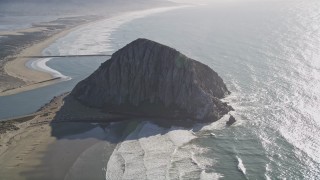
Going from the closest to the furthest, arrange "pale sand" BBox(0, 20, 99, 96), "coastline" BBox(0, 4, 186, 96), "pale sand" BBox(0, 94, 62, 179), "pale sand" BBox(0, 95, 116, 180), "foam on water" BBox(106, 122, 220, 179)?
"foam on water" BBox(106, 122, 220, 179)
"pale sand" BBox(0, 95, 116, 180)
"pale sand" BBox(0, 94, 62, 179)
"coastline" BBox(0, 4, 186, 96)
"pale sand" BBox(0, 20, 99, 96)

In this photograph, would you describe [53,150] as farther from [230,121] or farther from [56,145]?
[230,121]

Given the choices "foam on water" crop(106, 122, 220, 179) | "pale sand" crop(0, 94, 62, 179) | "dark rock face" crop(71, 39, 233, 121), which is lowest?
"pale sand" crop(0, 94, 62, 179)

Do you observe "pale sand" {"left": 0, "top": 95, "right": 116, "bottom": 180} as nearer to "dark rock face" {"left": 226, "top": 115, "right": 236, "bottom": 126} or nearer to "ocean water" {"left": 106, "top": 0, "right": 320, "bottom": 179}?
"ocean water" {"left": 106, "top": 0, "right": 320, "bottom": 179}

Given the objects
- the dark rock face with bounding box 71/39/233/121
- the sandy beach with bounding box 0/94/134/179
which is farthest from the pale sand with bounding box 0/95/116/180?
the dark rock face with bounding box 71/39/233/121

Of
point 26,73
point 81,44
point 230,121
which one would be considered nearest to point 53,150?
point 230,121

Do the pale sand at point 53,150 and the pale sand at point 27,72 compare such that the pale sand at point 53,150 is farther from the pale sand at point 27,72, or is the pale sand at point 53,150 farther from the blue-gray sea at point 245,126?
the pale sand at point 27,72

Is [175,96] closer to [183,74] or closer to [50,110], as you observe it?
[183,74]

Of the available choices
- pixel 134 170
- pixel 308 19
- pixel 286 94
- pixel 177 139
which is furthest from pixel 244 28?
pixel 134 170

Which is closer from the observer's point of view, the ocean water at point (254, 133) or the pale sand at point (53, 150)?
the ocean water at point (254, 133)

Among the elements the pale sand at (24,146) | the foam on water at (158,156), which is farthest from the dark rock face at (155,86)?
the pale sand at (24,146)
